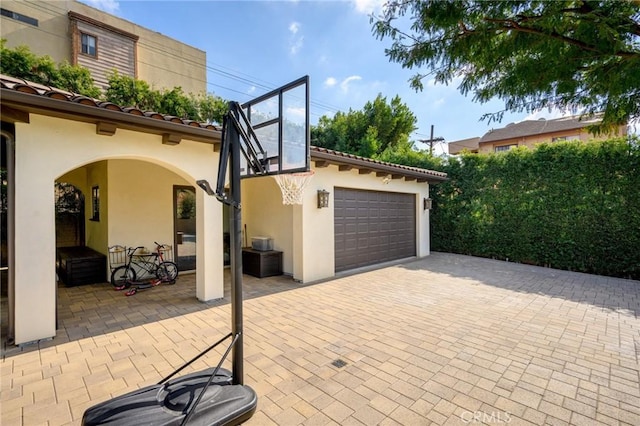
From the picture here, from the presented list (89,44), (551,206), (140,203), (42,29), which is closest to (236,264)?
(140,203)

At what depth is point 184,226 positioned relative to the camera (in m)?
8.37

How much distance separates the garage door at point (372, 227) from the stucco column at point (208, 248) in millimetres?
3461

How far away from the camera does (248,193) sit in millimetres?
9453

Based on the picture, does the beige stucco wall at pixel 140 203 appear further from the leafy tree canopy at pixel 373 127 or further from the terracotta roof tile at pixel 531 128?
the terracotta roof tile at pixel 531 128

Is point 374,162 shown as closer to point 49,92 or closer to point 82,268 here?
point 49,92

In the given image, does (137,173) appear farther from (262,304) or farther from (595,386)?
(595,386)

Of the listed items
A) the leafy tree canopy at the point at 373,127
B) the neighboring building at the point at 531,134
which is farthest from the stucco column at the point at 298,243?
the neighboring building at the point at 531,134

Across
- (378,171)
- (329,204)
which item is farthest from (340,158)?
(378,171)

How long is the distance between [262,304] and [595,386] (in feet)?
16.0

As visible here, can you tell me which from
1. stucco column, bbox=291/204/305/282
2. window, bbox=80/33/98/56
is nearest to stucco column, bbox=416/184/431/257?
stucco column, bbox=291/204/305/282

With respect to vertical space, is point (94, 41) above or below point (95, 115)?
above

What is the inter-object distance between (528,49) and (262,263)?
690 centimetres

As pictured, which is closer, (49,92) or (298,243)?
(49,92)

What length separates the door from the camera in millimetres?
8180
